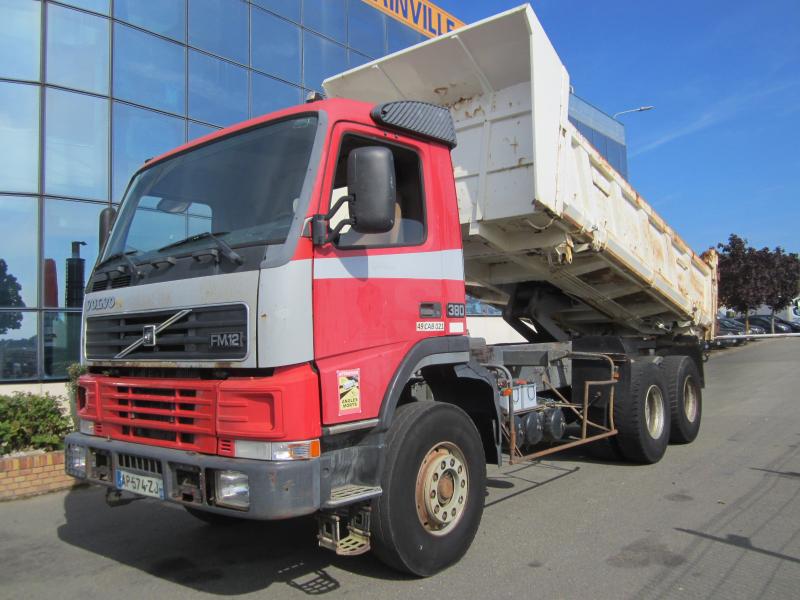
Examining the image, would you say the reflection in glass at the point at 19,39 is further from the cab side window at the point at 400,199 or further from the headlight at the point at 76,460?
the cab side window at the point at 400,199

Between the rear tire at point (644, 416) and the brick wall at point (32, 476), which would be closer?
the brick wall at point (32, 476)

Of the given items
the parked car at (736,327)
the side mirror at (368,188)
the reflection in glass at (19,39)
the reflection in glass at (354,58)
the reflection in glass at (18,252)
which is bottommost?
the parked car at (736,327)

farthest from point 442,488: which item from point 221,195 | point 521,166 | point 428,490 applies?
point 521,166

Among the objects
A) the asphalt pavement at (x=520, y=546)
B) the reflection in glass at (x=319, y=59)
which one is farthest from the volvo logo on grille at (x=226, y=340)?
the reflection in glass at (x=319, y=59)

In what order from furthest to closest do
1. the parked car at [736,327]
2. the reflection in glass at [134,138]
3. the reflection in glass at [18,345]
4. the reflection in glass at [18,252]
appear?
the parked car at [736,327] → the reflection in glass at [134,138] → the reflection in glass at [18,252] → the reflection in glass at [18,345]

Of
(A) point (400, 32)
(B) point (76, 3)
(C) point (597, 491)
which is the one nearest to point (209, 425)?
(C) point (597, 491)

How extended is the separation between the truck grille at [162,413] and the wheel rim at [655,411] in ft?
17.1

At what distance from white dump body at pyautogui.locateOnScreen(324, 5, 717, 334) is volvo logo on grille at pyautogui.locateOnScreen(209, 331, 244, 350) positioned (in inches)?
113

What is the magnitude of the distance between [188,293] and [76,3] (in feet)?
30.3

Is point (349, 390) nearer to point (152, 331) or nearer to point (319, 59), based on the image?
point (152, 331)

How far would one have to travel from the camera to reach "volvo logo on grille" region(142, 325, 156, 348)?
3.75 meters

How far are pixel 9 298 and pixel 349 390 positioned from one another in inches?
315

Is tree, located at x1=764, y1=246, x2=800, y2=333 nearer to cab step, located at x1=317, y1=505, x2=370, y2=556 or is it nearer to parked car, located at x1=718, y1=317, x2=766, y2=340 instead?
parked car, located at x1=718, y1=317, x2=766, y2=340

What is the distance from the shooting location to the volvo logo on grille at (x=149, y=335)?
375 cm
